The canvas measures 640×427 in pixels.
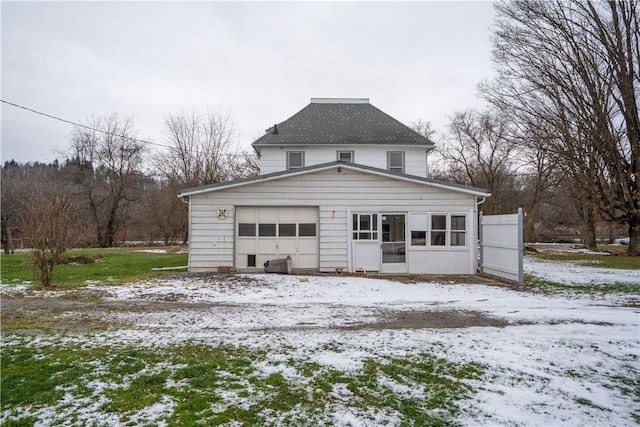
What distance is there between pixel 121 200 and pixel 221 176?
11.1 meters

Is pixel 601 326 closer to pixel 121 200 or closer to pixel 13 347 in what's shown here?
pixel 13 347

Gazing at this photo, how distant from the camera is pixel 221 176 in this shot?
108 feet

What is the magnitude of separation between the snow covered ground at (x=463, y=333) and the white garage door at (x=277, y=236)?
7.46 ft

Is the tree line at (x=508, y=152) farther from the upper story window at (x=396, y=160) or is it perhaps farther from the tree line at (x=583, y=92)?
the upper story window at (x=396, y=160)

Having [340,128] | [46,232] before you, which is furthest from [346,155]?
[46,232]

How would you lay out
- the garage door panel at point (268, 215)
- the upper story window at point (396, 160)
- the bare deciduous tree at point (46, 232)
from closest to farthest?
the bare deciduous tree at point (46, 232), the garage door panel at point (268, 215), the upper story window at point (396, 160)

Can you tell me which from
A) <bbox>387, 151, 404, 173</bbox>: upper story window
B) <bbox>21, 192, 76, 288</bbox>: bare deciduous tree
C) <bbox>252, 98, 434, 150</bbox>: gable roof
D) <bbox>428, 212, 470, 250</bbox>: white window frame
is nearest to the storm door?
<bbox>428, 212, 470, 250</bbox>: white window frame

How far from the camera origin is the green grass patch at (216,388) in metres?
3.26

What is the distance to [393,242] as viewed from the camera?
1291cm

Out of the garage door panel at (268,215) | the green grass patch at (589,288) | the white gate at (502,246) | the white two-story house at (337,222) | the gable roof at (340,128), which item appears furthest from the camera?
the gable roof at (340,128)

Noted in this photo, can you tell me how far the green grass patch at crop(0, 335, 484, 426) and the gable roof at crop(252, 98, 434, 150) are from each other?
12.9m

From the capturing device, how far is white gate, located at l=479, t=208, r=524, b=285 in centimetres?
1062

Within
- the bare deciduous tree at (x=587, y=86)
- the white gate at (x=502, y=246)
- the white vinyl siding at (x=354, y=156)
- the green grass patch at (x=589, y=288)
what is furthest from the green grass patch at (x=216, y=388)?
the bare deciduous tree at (x=587, y=86)

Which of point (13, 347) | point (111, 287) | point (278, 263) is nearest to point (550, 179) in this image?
point (278, 263)
